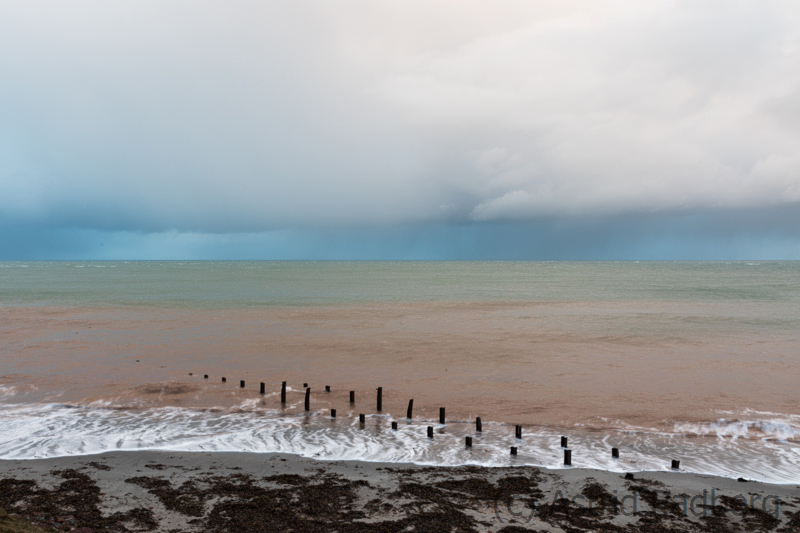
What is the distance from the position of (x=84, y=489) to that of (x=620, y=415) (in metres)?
18.2

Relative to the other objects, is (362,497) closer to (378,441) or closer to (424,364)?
(378,441)

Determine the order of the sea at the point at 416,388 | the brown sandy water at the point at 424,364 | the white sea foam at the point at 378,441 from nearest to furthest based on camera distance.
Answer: the white sea foam at the point at 378,441, the sea at the point at 416,388, the brown sandy water at the point at 424,364

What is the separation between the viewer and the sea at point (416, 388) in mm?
15109

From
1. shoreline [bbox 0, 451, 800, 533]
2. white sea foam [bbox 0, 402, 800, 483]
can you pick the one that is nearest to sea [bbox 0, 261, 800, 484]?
white sea foam [bbox 0, 402, 800, 483]

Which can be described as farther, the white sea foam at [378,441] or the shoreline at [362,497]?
the white sea foam at [378,441]

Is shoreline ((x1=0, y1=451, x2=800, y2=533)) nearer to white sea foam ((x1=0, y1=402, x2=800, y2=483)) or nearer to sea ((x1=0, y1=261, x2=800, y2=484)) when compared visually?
white sea foam ((x1=0, y1=402, x2=800, y2=483))

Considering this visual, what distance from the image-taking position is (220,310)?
2287 inches

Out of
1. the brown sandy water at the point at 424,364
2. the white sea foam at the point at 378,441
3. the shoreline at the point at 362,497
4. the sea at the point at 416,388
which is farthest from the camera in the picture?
the brown sandy water at the point at 424,364

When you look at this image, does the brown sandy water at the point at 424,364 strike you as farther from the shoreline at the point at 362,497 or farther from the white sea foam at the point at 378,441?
the shoreline at the point at 362,497

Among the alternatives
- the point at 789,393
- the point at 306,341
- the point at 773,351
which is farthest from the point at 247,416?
the point at 773,351

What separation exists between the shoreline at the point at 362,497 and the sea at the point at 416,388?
108 centimetres

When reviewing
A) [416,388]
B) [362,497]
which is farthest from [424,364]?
[362,497]

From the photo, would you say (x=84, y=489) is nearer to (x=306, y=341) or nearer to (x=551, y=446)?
(x=551, y=446)

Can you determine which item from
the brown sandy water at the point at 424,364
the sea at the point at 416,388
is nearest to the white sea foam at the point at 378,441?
the sea at the point at 416,388
